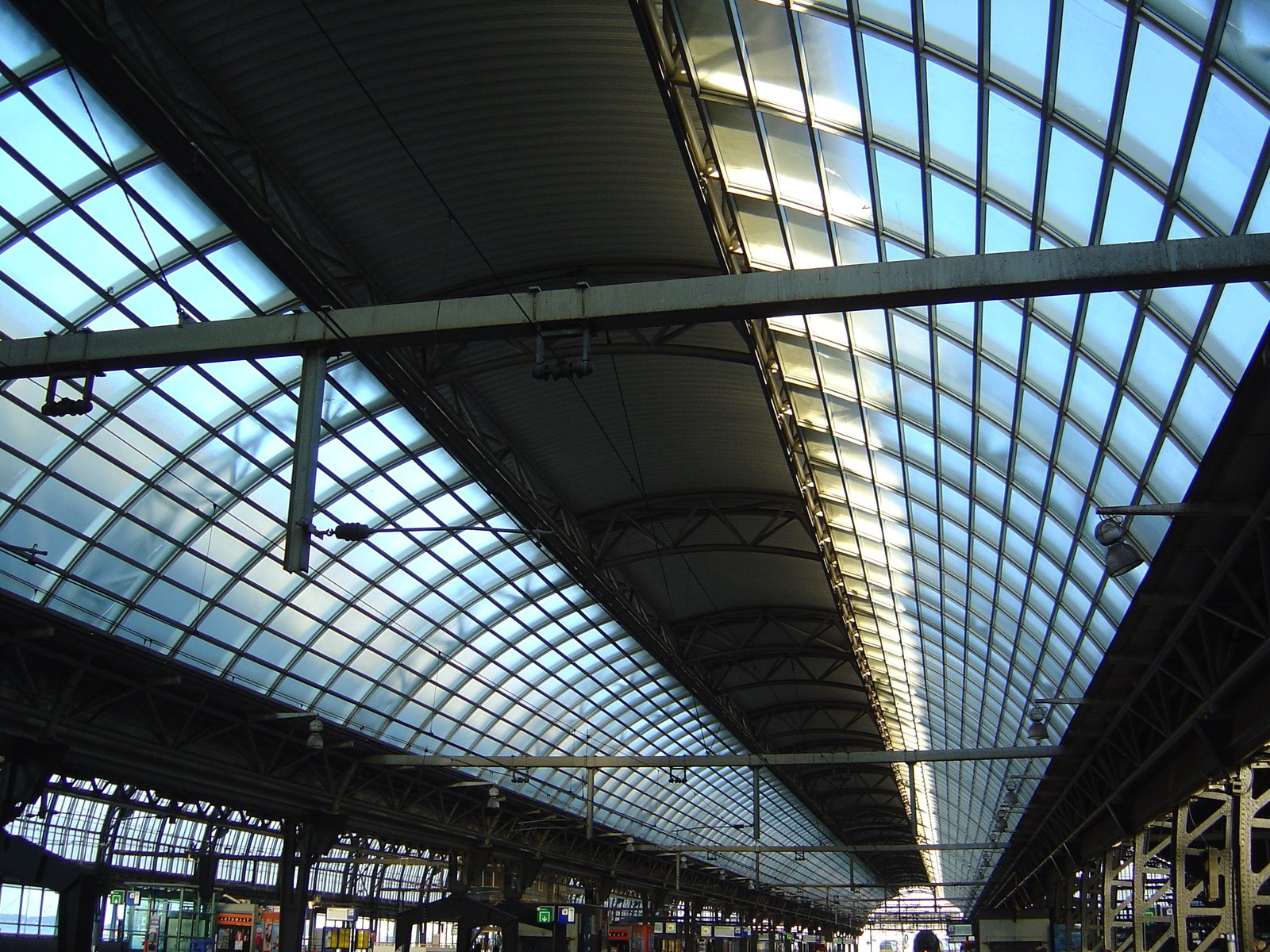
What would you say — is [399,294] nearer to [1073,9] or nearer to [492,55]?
[492,55]

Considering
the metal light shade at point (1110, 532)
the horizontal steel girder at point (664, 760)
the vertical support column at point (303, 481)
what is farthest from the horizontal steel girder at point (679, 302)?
the horizontal steel girder at point (664, 760)

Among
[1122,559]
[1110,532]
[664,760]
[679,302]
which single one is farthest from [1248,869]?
[679,302]

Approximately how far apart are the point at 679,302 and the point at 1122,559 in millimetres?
8166

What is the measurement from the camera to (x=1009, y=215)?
17.0 m

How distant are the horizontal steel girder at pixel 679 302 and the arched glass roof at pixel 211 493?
454 centimetres

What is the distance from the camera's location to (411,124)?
2056cm

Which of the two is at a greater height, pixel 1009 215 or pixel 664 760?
pixel 1009 215

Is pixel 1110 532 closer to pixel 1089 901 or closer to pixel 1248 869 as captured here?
pixel 1248 869

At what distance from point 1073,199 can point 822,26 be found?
14.1 feet

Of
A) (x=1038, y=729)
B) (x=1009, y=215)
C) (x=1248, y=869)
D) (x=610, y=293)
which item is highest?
(x=1009, y=215)

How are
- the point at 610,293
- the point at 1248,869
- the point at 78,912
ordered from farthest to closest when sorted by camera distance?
1. the point at 1248,869
2. the point at 78,912
3. the point at 610,293

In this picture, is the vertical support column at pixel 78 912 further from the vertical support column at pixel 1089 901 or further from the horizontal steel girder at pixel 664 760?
the vertical support column at pixel 1089 901

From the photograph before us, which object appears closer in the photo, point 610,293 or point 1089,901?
point 610,293

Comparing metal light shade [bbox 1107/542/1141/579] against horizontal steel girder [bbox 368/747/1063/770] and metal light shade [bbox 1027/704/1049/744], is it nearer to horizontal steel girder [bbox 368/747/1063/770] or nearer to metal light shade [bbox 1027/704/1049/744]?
metal light shade [bbox 1027/704/1049/744]
